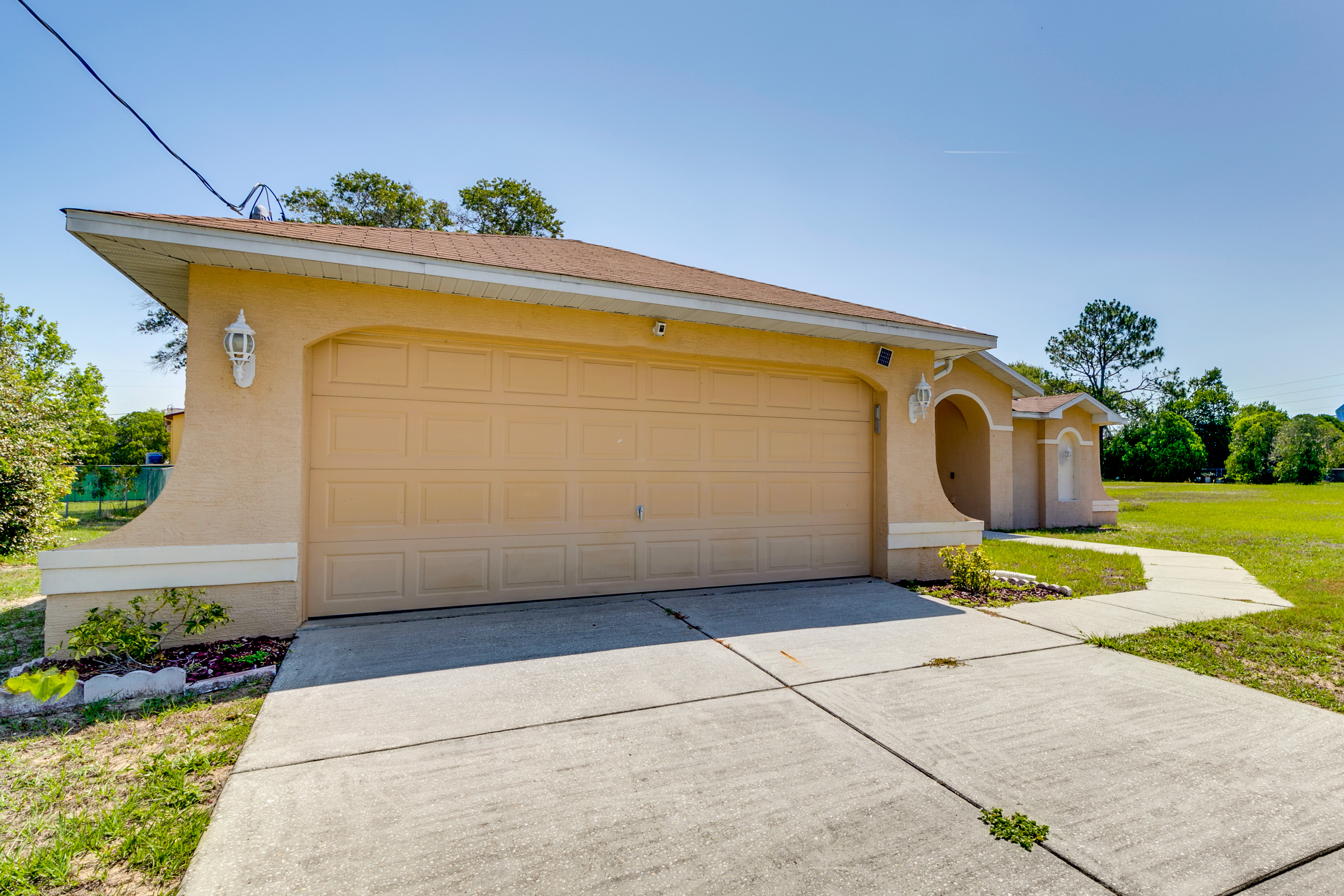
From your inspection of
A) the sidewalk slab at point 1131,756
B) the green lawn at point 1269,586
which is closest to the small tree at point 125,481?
the sidewalk slab at point 1131,756

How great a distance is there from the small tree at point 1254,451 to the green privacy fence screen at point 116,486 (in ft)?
187

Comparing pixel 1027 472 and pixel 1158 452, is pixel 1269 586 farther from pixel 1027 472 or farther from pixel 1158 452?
pixel 1158 452

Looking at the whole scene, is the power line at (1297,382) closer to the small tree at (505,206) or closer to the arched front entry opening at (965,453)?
the arched front entry opening at (965,453)

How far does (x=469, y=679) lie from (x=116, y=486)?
20.6 m

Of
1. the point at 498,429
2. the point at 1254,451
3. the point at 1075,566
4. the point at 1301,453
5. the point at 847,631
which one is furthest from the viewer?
the point at 1254,451

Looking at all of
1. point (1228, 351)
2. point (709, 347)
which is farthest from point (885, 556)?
point (1228, 351)

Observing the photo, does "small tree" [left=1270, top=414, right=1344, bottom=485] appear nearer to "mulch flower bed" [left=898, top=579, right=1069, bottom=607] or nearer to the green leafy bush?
"mulch flower bed" [left=898, top=579, right=1069, bottom=607]

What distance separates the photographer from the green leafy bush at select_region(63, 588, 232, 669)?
12.8ft

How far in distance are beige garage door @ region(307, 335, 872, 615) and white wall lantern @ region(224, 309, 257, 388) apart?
22.0 inches

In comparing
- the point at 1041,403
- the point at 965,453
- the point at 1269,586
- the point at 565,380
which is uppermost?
the point at 1041,403

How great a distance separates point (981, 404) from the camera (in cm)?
1345

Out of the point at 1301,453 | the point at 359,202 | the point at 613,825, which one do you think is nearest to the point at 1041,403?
the point at 613,825

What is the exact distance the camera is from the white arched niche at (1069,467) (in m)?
15.1

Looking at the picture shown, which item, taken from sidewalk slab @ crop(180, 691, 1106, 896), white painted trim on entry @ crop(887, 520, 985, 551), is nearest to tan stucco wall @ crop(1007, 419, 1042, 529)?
white painted trim on entry @ crop(887, 520, 985, 551)
